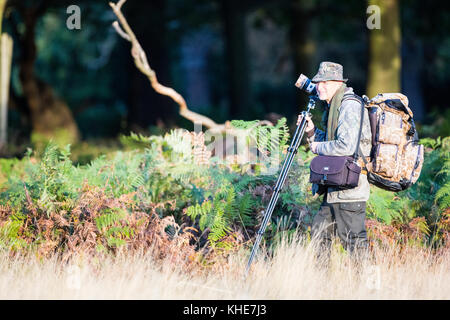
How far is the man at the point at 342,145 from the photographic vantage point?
6.13 metres

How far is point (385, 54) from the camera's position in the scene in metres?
13.8

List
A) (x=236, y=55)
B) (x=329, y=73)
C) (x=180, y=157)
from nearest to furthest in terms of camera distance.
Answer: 1. (x=329, y=73)
2. (x=180, y=157)
3. (x=236, y=55)

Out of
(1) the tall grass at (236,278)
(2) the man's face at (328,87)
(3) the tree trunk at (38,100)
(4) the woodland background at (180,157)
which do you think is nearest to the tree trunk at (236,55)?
(4) the woodland background at (180,157)

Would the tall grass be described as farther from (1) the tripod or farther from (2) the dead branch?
(2) the dead branch

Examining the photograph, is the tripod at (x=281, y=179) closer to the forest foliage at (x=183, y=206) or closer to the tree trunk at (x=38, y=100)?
the forest foliage at (x=183, y=206)

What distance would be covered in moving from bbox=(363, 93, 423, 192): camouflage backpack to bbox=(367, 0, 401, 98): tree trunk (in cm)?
760

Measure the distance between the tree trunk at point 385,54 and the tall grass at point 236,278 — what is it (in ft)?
23.7

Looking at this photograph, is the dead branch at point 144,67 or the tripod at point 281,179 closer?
the tripod at point 281,179

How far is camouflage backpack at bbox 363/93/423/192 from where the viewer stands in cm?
613

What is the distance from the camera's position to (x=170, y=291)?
19.7 feet

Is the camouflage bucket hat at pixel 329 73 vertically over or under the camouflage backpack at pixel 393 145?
over

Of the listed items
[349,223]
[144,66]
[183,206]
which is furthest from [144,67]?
[349,223]

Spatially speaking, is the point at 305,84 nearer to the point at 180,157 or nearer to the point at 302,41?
the point at 180,157

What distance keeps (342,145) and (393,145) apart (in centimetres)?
44
